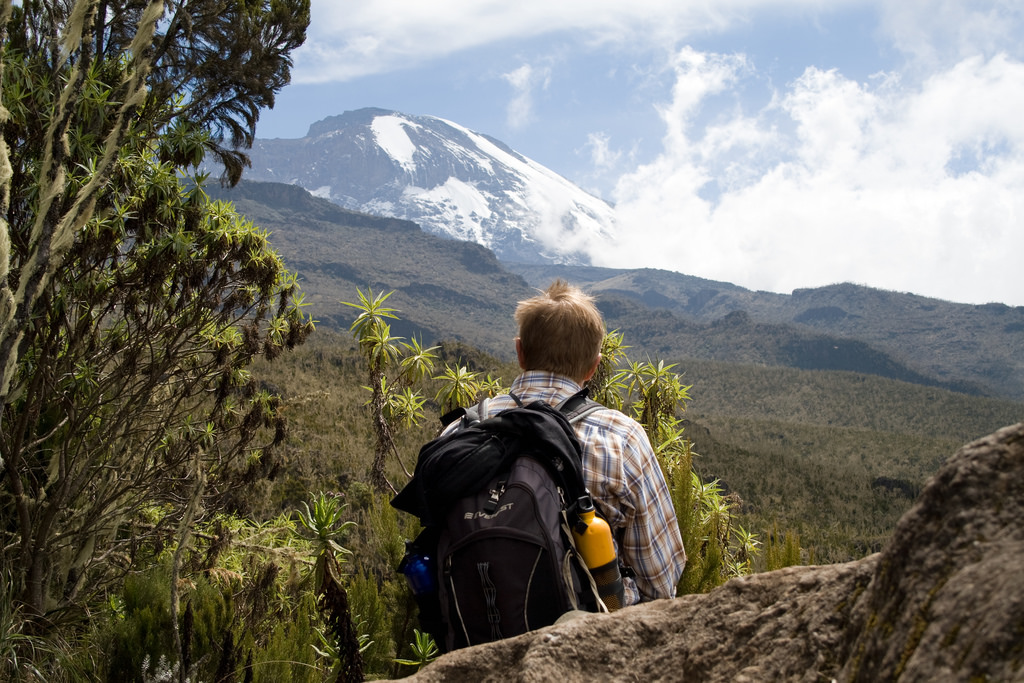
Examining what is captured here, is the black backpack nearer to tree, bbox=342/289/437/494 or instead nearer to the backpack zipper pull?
the backpack zipper pull

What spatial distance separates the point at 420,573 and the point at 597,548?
0.48 m

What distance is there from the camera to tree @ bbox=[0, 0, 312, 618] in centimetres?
380

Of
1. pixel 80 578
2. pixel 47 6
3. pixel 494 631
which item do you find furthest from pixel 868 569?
pixel 47 6

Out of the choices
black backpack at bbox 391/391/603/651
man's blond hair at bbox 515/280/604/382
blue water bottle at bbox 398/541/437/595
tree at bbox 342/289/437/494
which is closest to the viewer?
black backpack at bbox 391/391/603/651

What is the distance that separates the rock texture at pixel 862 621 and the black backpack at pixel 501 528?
0.31 metres

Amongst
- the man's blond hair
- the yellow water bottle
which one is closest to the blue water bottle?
the yellow water bottle

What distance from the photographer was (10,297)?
3.06 m

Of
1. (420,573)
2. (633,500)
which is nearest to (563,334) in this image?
(633,500)

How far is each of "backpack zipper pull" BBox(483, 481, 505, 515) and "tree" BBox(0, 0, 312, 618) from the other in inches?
90.1

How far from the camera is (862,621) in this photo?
2.92 feet

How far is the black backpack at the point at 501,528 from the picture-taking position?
5.07 ft

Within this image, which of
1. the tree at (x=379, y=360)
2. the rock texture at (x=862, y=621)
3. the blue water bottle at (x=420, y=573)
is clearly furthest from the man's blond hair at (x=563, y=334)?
the tree at (x=379, y=360)

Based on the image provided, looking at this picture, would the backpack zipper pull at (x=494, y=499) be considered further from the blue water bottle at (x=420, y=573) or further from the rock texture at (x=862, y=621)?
the rock texture at (x=862, y=621)

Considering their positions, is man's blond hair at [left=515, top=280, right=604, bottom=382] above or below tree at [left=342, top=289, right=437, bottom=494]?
above
